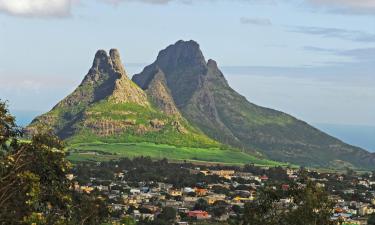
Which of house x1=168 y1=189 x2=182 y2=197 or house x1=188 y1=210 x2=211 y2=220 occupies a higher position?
house x1=168 y1=189 x2=182 y2=197

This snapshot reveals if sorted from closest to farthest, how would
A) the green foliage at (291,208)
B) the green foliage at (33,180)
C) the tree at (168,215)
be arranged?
the green foliage at (33,180)
the green foliage at (291,208)
the tree at (168,215)

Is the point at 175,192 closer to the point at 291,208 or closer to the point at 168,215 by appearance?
the point at 168,215

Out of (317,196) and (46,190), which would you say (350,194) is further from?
(46,190)

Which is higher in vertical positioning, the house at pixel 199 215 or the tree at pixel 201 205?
the tree at pixel 201 205

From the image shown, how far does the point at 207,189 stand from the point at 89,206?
15788cm

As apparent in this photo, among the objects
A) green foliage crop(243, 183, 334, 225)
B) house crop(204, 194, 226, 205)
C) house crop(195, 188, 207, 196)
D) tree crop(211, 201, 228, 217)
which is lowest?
tree crop(211, 201, 228, 217)

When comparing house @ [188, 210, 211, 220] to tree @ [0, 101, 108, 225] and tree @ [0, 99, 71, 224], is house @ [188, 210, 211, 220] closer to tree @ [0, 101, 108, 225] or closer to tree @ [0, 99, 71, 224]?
tree @ [0, 101, 108, 225]

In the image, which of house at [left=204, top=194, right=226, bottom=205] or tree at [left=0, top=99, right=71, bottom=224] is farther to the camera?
house at [left=204, top=194, right=226, bottom=205]

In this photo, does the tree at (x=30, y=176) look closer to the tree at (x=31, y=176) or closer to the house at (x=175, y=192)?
the tree at (x=31, y=176)

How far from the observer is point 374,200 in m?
177

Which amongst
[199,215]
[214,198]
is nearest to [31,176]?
[199,215]

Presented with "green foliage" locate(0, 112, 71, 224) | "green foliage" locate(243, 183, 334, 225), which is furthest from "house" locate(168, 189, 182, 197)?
"green foliage" locate(0, 112, 71, 224)

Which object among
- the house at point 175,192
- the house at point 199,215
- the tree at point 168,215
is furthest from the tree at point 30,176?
the house at point 175,192

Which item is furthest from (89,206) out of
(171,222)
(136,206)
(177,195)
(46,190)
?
(177,195)
